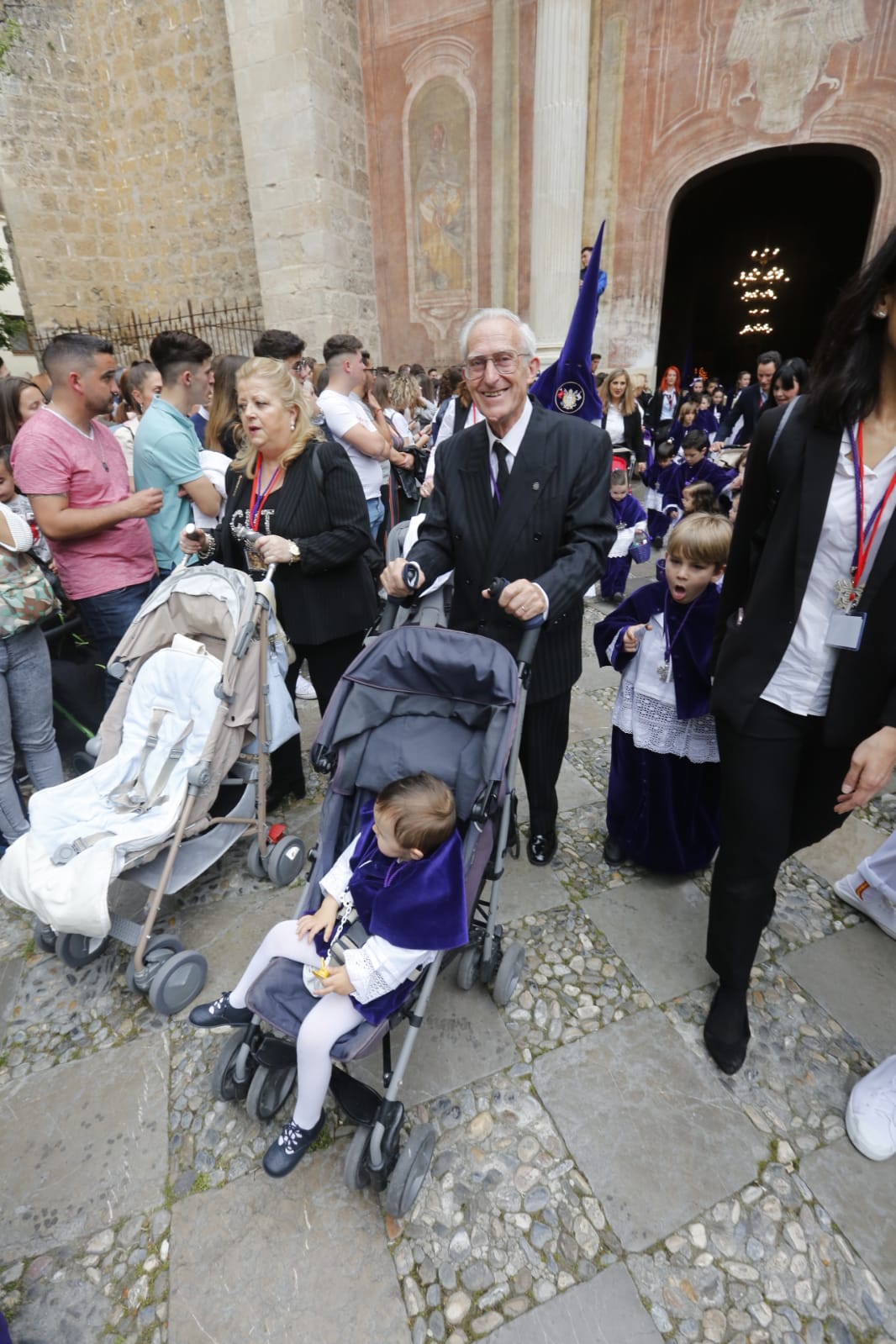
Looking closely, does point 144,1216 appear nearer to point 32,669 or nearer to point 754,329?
point 32,669

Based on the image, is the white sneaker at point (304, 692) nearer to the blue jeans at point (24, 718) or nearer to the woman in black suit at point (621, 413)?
the blue jeans at point (24, 718)

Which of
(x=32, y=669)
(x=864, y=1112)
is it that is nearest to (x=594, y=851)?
(x=864, y=1112)

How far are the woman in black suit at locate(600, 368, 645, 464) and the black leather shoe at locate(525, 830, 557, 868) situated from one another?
4717 mm

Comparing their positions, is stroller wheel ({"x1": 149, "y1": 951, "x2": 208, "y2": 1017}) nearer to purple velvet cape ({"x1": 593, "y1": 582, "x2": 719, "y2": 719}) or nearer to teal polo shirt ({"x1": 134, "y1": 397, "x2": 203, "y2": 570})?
purple velvet cape ({"x1": 593, "y1": 582, "x2": 719, "y2": 719})

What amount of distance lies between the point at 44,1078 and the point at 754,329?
28330 mm

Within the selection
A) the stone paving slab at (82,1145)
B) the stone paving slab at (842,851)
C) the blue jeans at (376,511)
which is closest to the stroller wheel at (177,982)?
the stone paving slab at (82,1145)

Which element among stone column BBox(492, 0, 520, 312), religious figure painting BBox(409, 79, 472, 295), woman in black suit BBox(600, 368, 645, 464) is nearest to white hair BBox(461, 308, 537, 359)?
woman in black suit BBox(600, 368, 645, 464)

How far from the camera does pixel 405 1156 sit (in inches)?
64.7

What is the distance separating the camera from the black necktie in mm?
2109

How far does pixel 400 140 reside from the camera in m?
11.0

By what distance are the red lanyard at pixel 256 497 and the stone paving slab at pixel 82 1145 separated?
2.00m

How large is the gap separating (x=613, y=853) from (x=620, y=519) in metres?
3.15

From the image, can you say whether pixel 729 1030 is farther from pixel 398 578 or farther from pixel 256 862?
pixel 256 862

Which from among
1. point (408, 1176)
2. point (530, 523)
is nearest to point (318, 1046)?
point (408, 1176)
